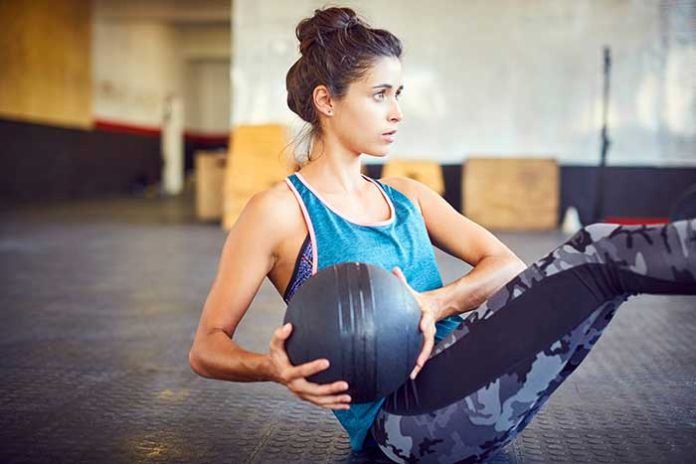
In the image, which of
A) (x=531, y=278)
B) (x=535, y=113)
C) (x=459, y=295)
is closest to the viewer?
(x=531, y=278)

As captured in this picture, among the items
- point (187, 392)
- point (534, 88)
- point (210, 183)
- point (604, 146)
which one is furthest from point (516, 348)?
point (534, 88)

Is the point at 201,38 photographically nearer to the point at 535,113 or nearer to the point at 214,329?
the point at 535,113

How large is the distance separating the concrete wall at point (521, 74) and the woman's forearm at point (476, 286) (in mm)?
5778

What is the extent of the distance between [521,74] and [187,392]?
591 centimetres

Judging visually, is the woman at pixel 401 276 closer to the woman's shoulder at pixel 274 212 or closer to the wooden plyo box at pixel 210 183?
the woman's shoulder at pixel 274 212

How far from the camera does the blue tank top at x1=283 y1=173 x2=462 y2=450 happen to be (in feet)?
4.31

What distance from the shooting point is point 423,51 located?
287 inches

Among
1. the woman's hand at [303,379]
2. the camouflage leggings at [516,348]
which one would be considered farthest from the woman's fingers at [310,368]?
the camouflage leggings at [516,348]

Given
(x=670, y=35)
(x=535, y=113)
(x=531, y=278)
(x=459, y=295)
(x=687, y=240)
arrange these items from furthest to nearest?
1. (x=535, y=113)
2. (x=670, y=35)
3. (x=459, y=295)
4. (x=531, y=278)
5. (x=687, y=240)

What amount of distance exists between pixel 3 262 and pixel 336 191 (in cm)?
356

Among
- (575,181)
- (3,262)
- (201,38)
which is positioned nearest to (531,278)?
(3,262)

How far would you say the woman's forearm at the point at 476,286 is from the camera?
1.33m

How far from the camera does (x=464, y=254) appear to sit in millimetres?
1522

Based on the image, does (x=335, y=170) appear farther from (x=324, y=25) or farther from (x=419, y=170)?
(x=419, y=170)
